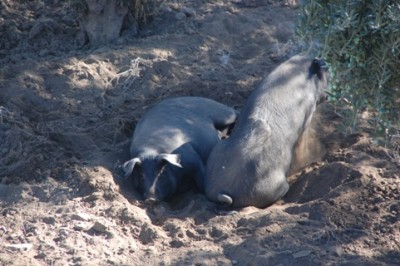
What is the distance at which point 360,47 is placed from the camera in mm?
4285

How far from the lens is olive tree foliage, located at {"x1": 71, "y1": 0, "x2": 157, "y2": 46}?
31.6 ft

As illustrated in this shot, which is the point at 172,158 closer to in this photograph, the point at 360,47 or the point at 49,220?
the point at 49,220

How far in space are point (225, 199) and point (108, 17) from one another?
409cm

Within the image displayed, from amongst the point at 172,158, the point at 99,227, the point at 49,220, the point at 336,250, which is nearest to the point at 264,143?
the point at 172,158

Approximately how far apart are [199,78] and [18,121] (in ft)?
7.55

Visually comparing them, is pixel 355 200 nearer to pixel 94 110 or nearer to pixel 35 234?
pixel 35 234

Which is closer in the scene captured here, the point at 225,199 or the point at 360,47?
the point at 360,47

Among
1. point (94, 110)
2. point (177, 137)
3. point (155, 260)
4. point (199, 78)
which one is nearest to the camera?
point (155, 260)

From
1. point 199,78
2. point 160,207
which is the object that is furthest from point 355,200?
point 199,78

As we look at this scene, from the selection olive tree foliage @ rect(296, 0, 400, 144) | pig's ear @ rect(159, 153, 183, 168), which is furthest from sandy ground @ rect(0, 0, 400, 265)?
olive tree foliage @ rect(296, 0, 400, 144)

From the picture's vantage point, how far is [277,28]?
1007 cm

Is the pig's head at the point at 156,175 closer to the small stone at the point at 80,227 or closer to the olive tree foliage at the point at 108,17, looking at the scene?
the small stone at the point at 80,227

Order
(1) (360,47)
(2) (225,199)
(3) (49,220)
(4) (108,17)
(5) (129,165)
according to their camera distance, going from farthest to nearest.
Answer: (4) (108,17) < (5) (129,165) < (2) (225,199) < (3) (49,220) < (1) (360,47)

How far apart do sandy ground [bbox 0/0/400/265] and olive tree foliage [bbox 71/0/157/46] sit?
205 millimetres
